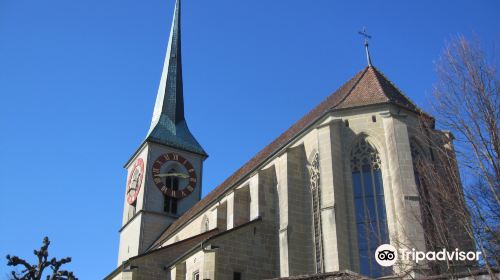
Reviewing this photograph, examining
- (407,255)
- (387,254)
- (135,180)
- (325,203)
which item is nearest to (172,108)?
(135,180)

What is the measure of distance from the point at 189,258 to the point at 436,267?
31.9 ft

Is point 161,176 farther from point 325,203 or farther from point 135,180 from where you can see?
point 325,203

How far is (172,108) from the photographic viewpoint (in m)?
39.9

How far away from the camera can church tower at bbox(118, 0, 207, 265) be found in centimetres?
3462

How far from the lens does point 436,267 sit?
13.9m

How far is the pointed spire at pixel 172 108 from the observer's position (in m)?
38.1

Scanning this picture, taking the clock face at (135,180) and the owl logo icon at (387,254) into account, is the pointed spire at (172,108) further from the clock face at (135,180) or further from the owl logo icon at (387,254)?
the owl logo icon at (387,254)

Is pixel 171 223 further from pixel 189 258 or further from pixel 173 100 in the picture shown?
pixel 189 258

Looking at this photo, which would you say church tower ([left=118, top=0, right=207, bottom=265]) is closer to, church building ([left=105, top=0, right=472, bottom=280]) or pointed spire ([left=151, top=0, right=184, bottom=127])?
pointed spire ([left=151, top=0, right=184, bottom=127])

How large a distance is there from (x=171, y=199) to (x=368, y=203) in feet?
66.4

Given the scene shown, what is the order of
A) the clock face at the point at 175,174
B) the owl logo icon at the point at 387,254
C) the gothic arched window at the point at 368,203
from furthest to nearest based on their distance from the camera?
the clock face at the point at 175,174, the gothic arched window at the point at 368,203, the owl logo icon at the point at 387,254

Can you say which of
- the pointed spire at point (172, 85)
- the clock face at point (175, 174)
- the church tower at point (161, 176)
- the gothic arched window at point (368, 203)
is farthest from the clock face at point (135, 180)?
the gothic arched window at point (368, 203)

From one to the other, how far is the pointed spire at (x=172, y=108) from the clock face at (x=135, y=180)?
2.17m

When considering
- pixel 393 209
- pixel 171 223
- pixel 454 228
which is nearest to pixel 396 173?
pixel 393 209
